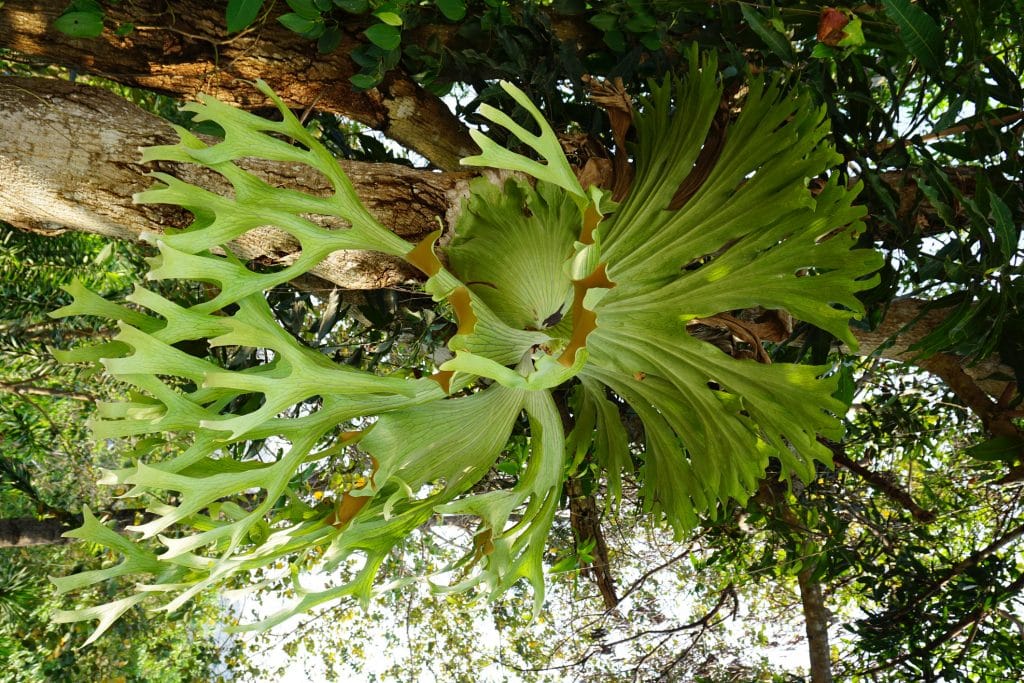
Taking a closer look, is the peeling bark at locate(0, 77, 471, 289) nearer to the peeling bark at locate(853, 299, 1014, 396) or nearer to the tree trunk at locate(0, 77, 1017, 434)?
the tree trunk at locate(0, 77, 1017, 434)

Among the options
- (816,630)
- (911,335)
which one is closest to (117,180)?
(911,335)

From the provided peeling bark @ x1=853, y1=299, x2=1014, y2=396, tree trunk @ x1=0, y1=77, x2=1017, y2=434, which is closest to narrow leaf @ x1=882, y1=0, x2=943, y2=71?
peeling bark @ x1=853, y1=299, x2=1014, y2=396

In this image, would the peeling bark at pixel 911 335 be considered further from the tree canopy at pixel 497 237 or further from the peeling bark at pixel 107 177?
the peeling bark at pixel 107 177

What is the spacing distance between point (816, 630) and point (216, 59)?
2459 mm

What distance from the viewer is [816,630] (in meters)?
2.54

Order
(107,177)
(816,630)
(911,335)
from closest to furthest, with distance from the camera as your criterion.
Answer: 1. (107,177)
2. (911,335)
3. (816,630)

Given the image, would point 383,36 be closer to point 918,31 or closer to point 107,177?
point 107,177

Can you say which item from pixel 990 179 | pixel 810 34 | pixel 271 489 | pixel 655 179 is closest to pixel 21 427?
pixel 271 489

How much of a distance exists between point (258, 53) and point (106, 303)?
1.77 feet

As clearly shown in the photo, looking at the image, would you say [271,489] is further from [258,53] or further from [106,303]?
[258,53]

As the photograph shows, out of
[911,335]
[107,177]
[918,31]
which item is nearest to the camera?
[107,177]

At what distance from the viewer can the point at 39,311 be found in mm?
2201

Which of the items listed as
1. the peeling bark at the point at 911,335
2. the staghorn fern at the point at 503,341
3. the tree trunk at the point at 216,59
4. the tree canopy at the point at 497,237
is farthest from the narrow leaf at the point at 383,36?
the peeling bark at the point at 911,335

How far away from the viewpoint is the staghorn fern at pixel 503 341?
31.5 inches
